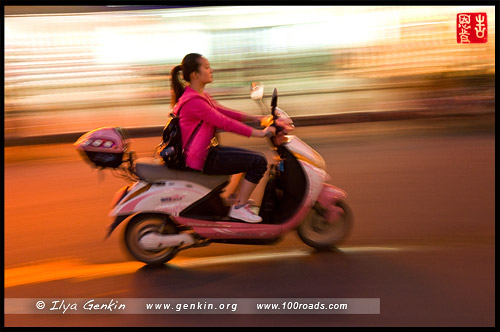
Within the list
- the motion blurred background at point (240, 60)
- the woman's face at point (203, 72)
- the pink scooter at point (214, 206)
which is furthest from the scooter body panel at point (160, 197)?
the motion blurred background at point (240, 60)

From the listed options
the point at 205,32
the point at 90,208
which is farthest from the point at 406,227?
the point at 90,208

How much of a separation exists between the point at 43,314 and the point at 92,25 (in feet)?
7.51

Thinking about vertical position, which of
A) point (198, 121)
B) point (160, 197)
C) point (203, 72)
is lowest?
point (160, 197)

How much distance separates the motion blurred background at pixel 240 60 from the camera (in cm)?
509

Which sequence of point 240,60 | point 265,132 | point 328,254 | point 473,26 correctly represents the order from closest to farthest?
point 265,132 < point 473,26 < point 328,254 < point 240,60

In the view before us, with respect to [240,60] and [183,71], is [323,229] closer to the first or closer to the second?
[183,71]

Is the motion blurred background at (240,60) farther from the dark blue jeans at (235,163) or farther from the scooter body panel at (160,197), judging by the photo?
the scooter body panel at (160,197)

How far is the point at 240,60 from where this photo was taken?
6453 millimetres

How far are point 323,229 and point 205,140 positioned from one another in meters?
1.01

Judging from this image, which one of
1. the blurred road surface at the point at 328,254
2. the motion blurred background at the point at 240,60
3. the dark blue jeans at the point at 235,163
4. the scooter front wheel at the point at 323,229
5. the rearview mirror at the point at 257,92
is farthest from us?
the motion blurred background at the point at 240,60

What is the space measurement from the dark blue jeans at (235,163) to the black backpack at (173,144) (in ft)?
0.59

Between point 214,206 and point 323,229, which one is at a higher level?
point 214,206

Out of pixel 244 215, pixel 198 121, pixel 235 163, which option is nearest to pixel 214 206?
pixel 244 215

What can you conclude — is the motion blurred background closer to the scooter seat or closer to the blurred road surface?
the blurred road surface
